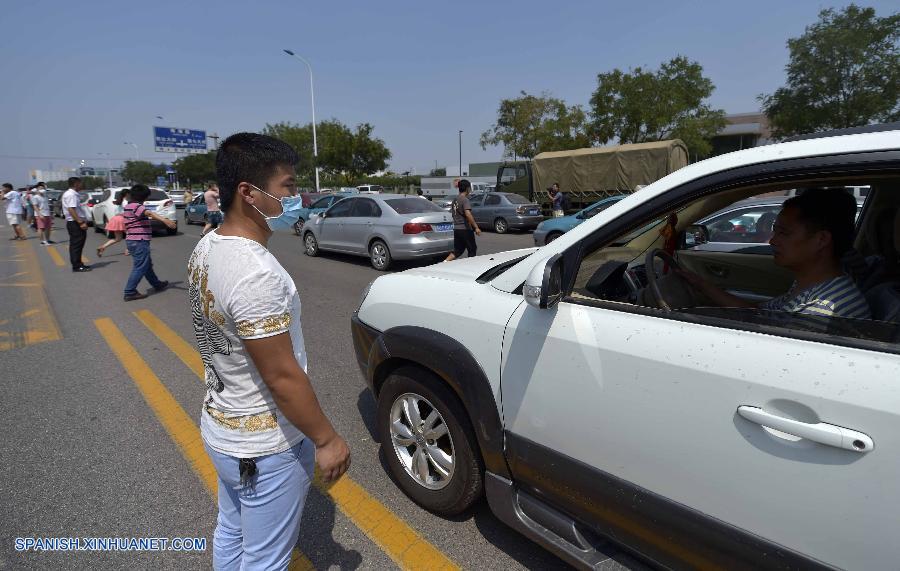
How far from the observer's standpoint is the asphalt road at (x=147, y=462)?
2197 millimetres

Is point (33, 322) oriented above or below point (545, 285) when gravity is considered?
below

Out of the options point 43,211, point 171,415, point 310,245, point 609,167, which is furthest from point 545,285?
point 43,211

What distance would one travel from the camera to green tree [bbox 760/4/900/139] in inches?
857

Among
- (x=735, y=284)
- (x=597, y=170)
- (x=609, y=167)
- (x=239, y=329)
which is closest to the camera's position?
(x=239, y=329)

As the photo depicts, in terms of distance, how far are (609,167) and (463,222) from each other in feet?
37.5

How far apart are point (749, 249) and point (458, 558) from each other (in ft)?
9.44

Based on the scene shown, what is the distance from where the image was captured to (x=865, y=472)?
111 centimetres

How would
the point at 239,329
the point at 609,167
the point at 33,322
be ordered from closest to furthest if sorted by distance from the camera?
the point at 239,329
the point at 33,322
the point at 609,167

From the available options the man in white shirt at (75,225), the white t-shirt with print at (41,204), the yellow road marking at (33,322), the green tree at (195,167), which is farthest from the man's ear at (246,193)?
the green tree at (195,167)

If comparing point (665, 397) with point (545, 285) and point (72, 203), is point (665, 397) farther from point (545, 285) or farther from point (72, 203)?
point (72, 203)

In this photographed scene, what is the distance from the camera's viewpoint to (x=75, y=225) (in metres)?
9.74

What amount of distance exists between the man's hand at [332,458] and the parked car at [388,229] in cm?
789

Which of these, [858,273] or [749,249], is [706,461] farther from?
[749,249]

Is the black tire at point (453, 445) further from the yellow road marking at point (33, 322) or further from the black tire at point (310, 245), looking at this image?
the black tire at point (310, 245)
